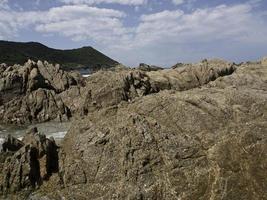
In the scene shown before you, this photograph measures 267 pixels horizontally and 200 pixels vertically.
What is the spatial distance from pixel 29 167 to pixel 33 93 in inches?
2092

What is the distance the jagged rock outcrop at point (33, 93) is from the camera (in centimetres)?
7862

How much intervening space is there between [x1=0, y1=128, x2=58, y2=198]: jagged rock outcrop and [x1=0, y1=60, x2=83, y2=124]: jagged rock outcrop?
142 ft

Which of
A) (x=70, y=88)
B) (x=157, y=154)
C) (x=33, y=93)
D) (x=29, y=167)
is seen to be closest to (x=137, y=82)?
(x=70, y=88)

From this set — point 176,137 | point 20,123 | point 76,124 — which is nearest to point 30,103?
point 20,123

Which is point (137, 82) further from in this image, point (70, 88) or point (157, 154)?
point (157, 154)

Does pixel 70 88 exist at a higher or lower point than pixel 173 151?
lower

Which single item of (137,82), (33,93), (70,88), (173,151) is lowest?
(33,93)

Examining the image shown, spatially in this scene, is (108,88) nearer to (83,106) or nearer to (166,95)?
(83,106)

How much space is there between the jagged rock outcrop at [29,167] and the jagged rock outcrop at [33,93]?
43.2 m

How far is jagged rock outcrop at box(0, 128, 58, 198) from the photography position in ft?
103

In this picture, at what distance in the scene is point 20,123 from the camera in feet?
253

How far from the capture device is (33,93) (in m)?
83.7

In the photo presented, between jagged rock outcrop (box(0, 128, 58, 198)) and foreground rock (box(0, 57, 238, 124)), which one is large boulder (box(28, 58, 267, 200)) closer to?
jagged rock outcrop (box(0, 128, 58, 198))

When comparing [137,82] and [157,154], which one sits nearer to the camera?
[157,154]
